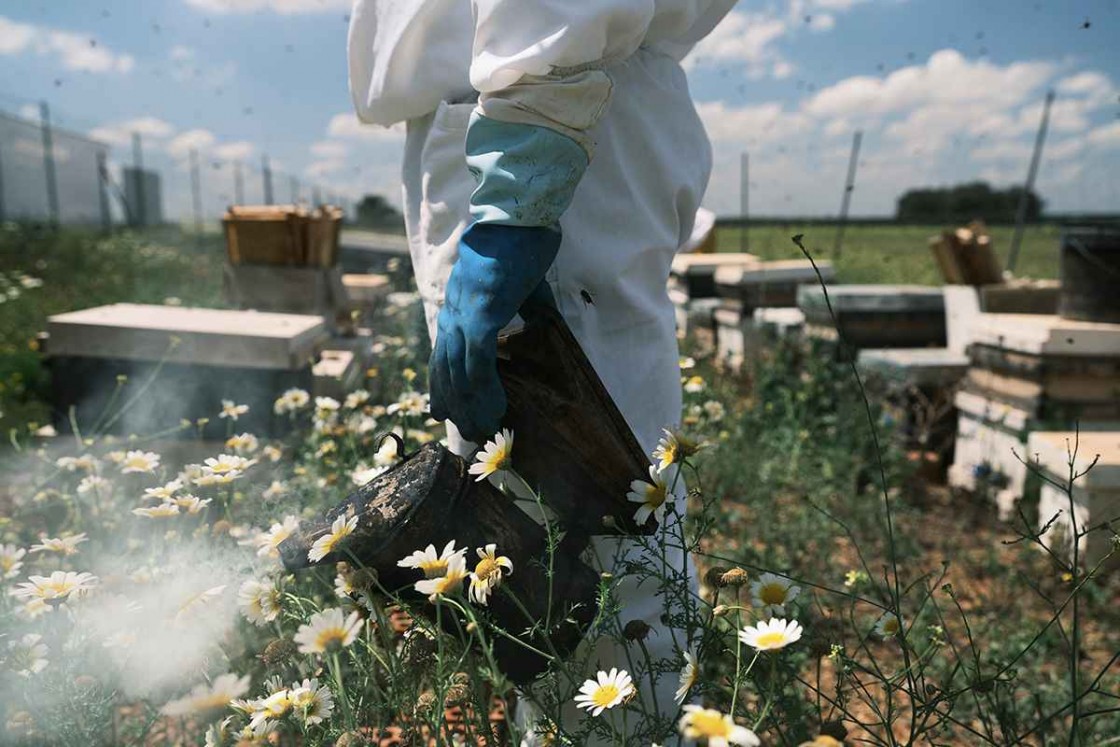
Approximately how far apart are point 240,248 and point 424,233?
14.1ft

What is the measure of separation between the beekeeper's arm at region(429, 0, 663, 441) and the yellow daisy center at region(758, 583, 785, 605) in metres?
0.55

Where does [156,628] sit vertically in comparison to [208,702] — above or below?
below

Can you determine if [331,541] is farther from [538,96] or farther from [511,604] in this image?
[538,96]

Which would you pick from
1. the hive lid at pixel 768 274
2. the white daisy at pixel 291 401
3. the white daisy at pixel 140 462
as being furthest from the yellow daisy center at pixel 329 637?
the hive lid at pixel 768 274

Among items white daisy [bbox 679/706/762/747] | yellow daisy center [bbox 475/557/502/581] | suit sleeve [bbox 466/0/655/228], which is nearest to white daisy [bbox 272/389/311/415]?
suit sleeve [bbox 466/0/655/228]

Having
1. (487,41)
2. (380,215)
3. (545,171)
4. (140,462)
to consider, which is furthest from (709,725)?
(380,215)

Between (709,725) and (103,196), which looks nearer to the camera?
(709,725)

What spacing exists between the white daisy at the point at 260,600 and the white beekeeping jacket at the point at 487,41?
3.06 feet

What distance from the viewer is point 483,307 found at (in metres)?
1.50

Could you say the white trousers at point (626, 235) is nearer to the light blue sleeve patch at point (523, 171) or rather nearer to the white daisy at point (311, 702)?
the light blue sleeve patch at point (523, 171)

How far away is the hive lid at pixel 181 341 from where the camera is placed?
359 cm

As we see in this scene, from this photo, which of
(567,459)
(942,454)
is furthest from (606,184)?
(942,454)

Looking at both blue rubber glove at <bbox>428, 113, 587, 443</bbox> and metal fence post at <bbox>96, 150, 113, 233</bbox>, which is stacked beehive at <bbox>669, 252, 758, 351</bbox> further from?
metal fence post at <bbox>96, 150, 113, 233</bbox>

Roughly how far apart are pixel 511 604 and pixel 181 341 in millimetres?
2631
